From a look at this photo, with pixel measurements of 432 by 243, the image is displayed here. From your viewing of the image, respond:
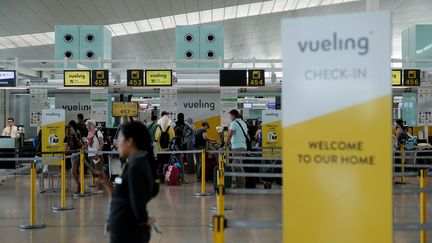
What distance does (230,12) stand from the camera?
22.5m

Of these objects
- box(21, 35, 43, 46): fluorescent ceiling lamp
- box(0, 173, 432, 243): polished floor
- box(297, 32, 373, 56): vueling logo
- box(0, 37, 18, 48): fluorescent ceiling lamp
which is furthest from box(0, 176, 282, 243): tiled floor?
box(0, 37, 18, 48): fluorescent ceiling lamp

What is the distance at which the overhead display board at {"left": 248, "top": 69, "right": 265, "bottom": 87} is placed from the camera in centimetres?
1506

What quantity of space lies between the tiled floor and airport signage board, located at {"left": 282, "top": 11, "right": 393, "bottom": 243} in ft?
12.2

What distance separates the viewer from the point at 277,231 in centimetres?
749

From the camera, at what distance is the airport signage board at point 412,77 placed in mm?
15164

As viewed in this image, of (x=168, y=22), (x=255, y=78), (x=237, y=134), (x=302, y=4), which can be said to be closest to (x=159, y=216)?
(x=237, y=134)

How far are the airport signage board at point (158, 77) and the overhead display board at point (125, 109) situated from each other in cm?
278

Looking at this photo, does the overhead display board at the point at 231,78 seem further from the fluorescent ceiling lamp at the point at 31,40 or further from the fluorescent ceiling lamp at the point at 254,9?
the fluorescent ceiling lamp at the point at 31,40

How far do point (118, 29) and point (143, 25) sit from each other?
44.9 inches

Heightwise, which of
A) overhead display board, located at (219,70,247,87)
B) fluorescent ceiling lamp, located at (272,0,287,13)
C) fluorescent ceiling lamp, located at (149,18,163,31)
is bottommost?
overhead display board, located at (219,70,247,87)

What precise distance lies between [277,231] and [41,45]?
21.6 meters

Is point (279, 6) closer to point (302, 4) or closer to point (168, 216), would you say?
point (302, 4)

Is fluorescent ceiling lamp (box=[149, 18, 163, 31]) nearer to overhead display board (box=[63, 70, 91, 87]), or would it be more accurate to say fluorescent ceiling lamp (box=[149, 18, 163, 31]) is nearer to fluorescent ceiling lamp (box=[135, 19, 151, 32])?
fluorescent ceiling lamp (box=[135, 19, 151, 32])

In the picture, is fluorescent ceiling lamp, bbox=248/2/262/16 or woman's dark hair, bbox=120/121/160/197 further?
fluorescent ceiling lamp, bbox=248/2/262/16
